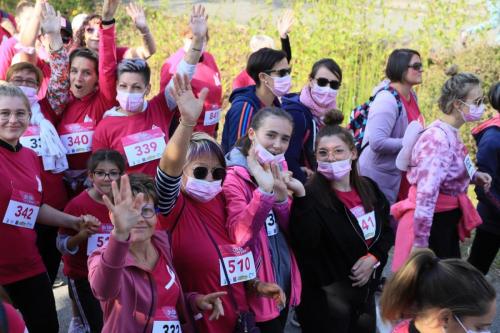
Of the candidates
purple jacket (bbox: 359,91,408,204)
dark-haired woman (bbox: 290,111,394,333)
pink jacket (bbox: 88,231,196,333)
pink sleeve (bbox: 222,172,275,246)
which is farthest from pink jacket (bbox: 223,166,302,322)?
purple jacket (bbox: 359,91,408,204)

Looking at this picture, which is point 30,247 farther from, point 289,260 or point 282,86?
point 282,86

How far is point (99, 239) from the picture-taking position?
4.64 m

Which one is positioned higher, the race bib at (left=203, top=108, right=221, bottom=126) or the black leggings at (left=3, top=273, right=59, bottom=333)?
the race bib at (left=203, top=108, right=221, bottom=126)

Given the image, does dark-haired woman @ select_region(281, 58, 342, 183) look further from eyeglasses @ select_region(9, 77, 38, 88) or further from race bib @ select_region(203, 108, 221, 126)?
eyeglasses @ select_region(9, 77, 38, 88)

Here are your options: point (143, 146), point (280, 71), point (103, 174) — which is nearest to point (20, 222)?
point (103, 174)

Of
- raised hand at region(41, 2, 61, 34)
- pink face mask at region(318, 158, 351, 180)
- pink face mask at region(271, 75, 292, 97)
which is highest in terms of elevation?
raised hand at region(41, 2, 61, 34)

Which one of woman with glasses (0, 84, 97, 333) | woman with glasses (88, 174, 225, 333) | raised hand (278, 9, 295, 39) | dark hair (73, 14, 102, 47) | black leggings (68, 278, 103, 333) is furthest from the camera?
raised hand (278, 9, 295, 39)

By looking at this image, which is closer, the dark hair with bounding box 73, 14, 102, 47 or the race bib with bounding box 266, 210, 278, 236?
the race bib with bounding box 266, 210, 278, 236

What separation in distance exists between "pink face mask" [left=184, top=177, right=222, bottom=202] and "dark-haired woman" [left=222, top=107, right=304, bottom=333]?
0.20m

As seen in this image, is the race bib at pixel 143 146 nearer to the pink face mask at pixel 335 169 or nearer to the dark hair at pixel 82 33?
the pink face mask at pixel 335 169

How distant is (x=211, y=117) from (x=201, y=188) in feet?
8.08

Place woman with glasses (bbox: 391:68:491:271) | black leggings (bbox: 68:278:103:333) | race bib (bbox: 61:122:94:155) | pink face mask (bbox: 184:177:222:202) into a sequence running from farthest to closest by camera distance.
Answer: race bib (bbox: 61:122:94:155) < woman with glasses (bbox: 391:68:491:271) < black leggings (bbox: 68:278:103:333) < pink face mask (bbox: 184:177:222:202)

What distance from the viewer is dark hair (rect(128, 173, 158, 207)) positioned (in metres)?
3.58

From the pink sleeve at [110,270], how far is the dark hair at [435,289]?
1.11 m
